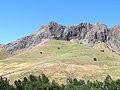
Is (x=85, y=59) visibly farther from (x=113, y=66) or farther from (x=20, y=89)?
(x=20, y=89)

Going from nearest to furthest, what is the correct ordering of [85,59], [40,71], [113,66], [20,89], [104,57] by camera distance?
[20,89] < [40,71] < [113,66] < [85,59] < [104,57]

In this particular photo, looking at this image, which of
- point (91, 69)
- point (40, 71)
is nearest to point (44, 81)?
point (40, 71)

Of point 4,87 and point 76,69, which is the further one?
point 76,69

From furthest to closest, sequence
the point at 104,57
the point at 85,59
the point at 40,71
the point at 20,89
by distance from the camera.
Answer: the point at 104,57 < the point at 85,59 < the point at 40,71 < the point at 20,89

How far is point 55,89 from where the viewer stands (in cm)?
10425

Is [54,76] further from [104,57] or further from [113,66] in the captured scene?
[104,57]

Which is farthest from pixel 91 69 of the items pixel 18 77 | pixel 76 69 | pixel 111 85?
pixel 111 85

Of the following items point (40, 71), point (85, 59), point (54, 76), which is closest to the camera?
point (54, 76)

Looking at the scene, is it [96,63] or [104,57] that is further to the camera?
[104,57]

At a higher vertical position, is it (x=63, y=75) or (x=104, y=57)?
(x=104, y=57)

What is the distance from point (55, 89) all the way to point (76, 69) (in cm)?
5036

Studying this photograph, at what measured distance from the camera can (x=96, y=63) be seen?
173 metres

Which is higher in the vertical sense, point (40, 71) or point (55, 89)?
point (40, 71)

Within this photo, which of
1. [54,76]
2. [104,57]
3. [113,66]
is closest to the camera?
[54,76]
